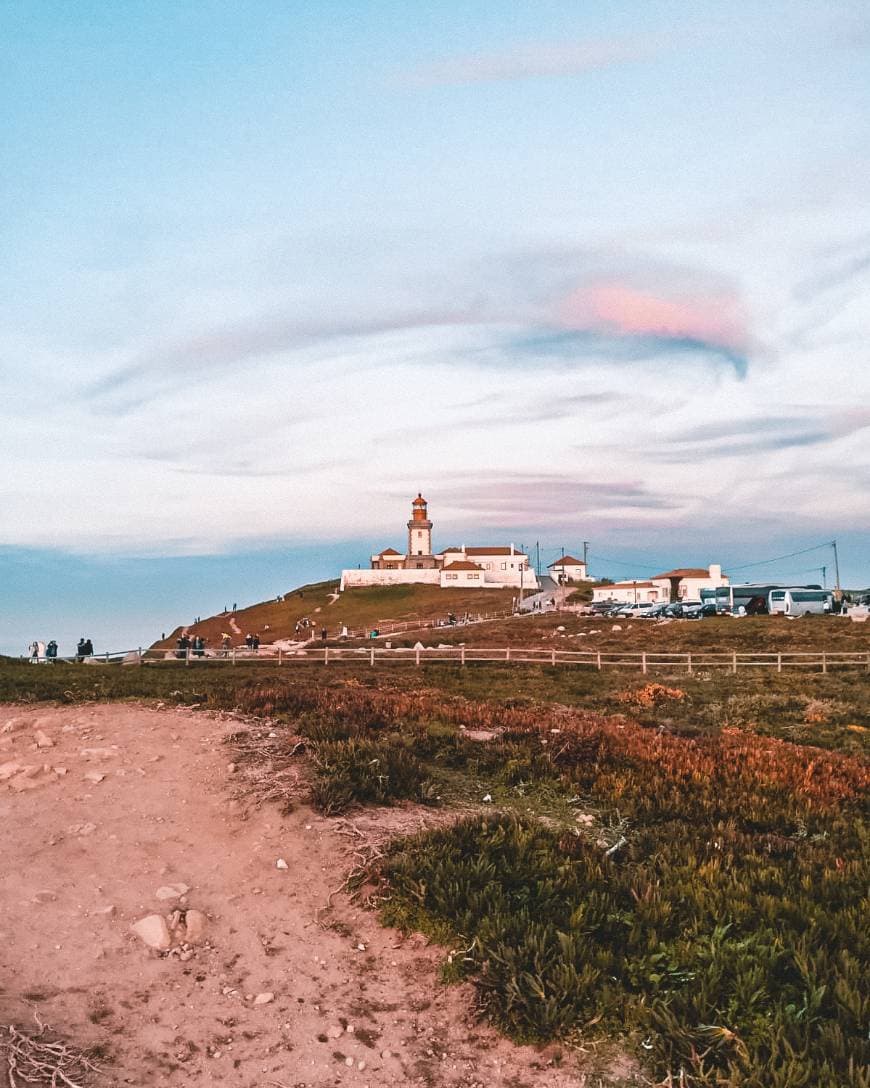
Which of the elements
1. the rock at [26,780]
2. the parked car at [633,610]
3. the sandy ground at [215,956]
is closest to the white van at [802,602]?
the parked car at [633,610]

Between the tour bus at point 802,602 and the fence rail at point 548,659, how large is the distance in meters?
28.7

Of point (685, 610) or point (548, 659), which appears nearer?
point (548, 659)

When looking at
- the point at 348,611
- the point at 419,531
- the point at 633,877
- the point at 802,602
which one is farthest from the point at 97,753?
the point at 419,531

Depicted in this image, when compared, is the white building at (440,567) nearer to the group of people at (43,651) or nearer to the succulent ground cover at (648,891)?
the group of people at (43,651)

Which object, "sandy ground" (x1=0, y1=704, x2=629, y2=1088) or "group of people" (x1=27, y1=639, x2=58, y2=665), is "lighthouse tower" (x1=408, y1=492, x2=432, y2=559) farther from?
"sandy ground" (x1=0, y1=704, x2=629, y2=1088)

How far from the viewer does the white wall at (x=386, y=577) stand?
481 ft

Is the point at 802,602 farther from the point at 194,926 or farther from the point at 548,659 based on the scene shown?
the point at 194,926

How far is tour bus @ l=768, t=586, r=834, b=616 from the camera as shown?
227 ft

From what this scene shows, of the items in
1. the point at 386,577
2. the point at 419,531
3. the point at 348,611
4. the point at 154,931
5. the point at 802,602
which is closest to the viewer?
the point at 154,931

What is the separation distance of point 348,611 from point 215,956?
10844cm

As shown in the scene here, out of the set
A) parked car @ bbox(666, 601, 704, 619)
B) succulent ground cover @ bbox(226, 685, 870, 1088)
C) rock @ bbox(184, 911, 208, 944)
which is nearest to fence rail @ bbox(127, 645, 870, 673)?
succulent ground cover @ bbox(226, 685, 870, 1088)

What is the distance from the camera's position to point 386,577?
148 m

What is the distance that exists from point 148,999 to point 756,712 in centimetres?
2162

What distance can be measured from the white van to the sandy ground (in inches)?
2718
